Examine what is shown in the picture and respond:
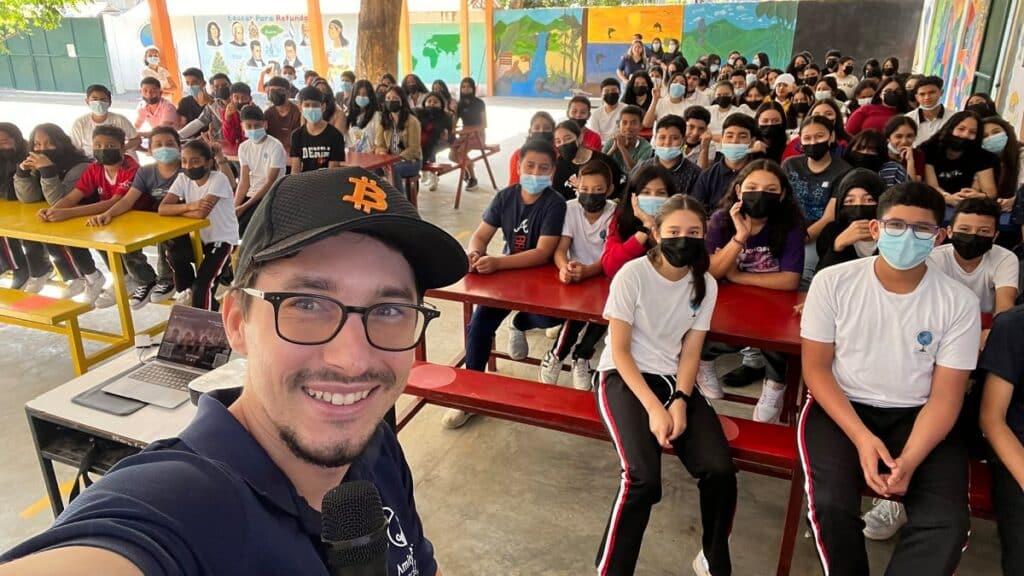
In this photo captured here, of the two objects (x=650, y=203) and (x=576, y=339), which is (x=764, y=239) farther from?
(x=576, y=339)

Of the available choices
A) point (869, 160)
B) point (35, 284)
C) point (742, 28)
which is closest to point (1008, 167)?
point (869, 160)

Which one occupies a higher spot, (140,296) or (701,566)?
(140,296)

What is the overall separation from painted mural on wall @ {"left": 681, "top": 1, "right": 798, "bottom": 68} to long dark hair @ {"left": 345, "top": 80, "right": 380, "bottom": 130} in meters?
13.1

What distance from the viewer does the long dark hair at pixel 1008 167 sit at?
4.30 metres

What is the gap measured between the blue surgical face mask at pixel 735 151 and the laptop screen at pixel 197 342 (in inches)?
126

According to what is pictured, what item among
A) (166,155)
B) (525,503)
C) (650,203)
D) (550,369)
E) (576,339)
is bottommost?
(525,503)

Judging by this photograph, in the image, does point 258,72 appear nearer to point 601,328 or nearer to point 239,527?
point 601,328

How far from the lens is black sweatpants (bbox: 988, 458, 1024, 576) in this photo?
2013 millimetres

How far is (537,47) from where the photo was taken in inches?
762

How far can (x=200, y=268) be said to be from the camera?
14.9 ft

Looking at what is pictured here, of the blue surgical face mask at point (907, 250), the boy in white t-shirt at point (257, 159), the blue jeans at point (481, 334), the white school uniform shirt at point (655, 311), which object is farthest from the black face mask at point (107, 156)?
the blue surgical face mask at point (907, 250)

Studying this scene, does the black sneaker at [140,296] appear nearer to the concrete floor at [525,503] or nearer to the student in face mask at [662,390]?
the concrete floor at [525,503]

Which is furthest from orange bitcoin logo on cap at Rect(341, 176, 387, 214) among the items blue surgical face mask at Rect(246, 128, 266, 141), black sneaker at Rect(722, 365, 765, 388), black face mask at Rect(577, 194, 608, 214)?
blue surgical face mask at Rect(246, 128, 266, 141)

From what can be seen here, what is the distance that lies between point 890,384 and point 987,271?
1002 millimetres
